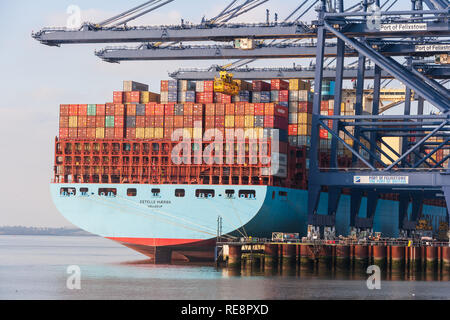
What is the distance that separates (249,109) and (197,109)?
318 centimetres

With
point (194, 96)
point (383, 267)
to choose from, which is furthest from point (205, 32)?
point (383, 267)

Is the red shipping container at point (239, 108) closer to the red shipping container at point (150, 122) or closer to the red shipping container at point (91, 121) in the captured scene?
the red shipping container at point (150, 122)

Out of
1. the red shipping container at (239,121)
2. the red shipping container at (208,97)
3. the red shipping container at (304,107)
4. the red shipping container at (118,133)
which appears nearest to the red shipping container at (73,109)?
the red shipping container at (118,133)

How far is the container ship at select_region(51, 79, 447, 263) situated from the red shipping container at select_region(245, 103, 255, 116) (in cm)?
7

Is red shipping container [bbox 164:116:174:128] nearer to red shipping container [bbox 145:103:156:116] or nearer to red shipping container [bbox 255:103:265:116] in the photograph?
red shipping container [bbox 145:103:156:116]

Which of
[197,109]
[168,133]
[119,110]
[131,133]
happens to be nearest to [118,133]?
[131,133]

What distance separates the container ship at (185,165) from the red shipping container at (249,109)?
69 mm

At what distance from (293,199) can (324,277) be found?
399 inches

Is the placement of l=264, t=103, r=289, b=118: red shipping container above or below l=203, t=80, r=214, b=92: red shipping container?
below

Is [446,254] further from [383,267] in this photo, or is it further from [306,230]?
[306,230]

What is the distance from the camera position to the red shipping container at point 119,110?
6041 cm

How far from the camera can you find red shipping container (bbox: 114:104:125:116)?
2378 inches

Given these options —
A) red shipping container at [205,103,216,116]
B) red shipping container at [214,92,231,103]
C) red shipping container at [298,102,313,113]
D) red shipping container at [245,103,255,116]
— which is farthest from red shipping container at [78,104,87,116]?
red shipping container at [298,102,313,113]

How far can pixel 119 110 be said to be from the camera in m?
60.5
